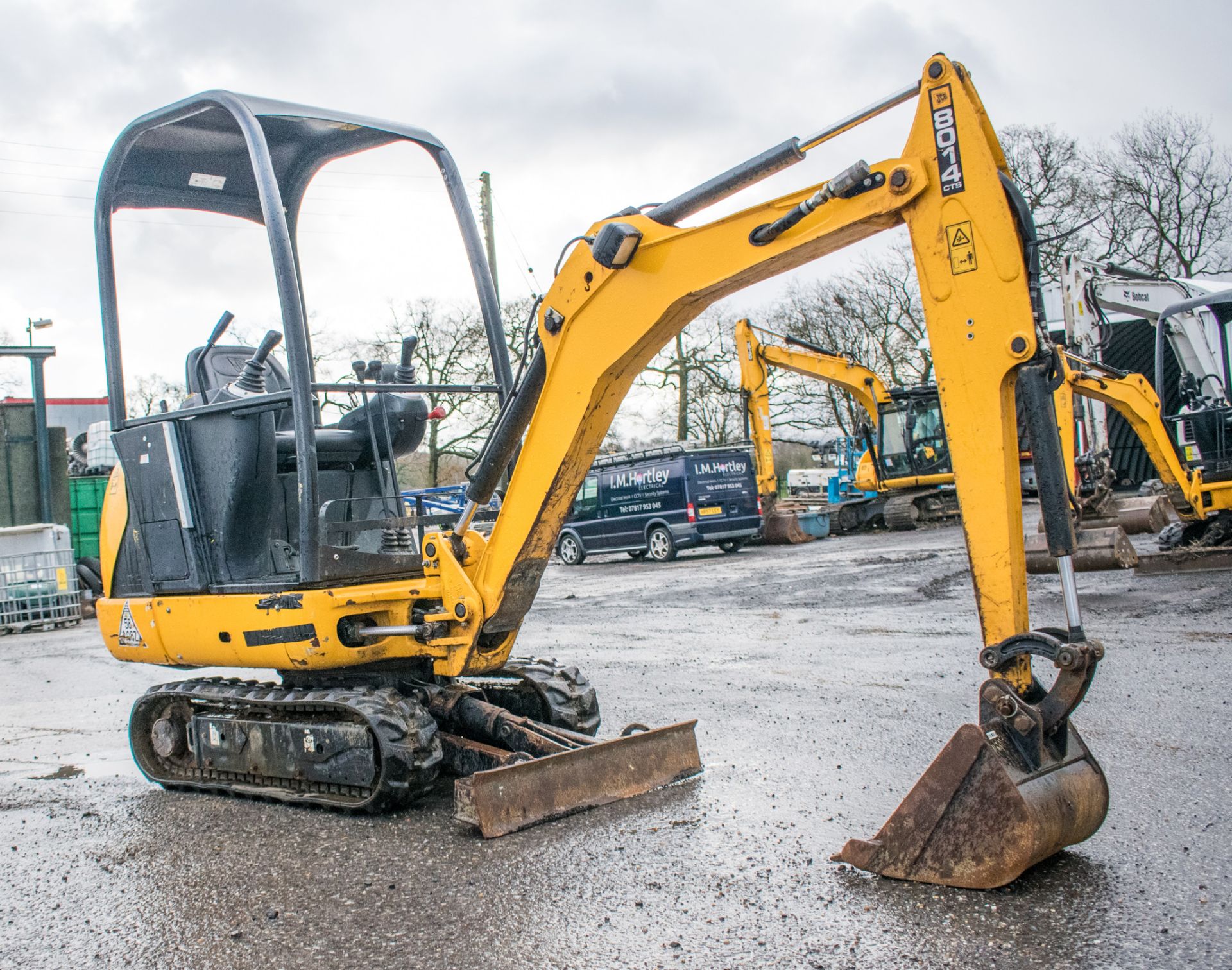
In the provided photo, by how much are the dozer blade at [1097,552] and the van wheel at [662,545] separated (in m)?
10.3

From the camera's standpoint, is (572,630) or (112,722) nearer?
(112,722)

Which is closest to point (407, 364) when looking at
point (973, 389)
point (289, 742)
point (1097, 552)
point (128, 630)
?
point (289, 742)

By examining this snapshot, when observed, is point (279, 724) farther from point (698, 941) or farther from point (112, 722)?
point (112, 722)

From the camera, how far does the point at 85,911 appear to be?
12.5 feet

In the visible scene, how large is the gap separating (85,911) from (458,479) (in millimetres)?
3120

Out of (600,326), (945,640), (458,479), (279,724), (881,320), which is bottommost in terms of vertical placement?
(945,640)

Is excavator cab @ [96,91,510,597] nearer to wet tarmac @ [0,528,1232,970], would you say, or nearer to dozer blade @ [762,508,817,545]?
wet tarmac @ [0,528,1232,970]

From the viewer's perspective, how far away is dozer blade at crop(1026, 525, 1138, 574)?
37.8ft

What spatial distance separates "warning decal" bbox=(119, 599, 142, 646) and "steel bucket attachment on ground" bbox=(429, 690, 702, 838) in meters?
1.67

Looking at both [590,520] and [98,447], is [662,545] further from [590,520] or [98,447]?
[98,447]

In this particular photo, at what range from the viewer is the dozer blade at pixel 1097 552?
11523 millimetres

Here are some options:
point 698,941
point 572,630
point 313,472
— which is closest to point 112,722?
Result: point 313,472

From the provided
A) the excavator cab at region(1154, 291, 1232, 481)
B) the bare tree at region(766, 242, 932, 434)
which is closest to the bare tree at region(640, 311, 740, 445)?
the bare tree at region(766, 242, 932, 434)

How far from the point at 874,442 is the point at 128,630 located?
22.0 meters
